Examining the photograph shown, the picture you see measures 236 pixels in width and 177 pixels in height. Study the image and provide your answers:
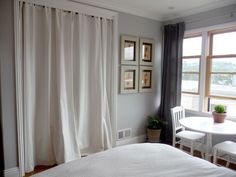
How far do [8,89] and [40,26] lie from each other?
964 mm

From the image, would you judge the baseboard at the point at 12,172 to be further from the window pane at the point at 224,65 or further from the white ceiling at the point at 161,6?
the window pane at the point at 224,65

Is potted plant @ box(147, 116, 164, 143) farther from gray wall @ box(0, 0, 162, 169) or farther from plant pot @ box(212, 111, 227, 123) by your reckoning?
plant pot @ box(212, 111, 227, 123)

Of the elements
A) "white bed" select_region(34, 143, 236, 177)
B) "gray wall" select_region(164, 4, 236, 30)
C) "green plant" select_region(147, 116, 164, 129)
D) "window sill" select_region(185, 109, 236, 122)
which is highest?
"gray wall" select_region(164, 4, 236, 30)

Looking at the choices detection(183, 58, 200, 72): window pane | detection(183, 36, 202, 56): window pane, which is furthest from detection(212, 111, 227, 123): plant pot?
detection(183, 36, 202, 56): window pane

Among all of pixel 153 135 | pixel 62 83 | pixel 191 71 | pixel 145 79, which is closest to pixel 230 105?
pixel 191 71

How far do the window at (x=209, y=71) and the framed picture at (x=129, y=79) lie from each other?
1.00 meters

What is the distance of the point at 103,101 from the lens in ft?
10.5

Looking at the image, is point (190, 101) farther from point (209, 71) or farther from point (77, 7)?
point (77, 7)

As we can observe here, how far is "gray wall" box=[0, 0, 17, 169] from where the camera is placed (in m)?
2.30

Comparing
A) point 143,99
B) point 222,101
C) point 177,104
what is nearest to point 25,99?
point 143,99

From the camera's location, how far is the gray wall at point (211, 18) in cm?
293

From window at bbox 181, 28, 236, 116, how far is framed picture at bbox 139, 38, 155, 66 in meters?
0.65

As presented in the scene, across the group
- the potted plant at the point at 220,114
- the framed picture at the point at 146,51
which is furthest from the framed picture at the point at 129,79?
the potted plant at the point at 220,114

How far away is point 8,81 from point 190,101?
315 cm
